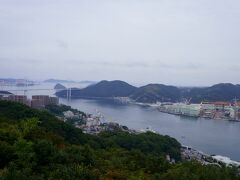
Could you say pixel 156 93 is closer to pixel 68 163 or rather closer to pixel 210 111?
pixel 210 111

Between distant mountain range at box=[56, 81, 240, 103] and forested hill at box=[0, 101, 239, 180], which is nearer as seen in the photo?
forested hill at box=[0, 101, 239, 180]

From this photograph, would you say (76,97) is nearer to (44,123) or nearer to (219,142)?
(219,142)

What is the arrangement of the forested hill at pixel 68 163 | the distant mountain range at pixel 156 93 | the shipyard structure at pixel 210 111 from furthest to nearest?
the distant mountain range at pixel 156 93 < the shipyard structure at pixel 210 111 < the forested hill at pixel 68 163

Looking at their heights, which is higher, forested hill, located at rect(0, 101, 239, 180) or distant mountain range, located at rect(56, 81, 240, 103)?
distant mountain range, located at rect(56, 81, 240, 103)

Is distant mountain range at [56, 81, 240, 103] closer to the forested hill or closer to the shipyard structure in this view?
the shipyard structure

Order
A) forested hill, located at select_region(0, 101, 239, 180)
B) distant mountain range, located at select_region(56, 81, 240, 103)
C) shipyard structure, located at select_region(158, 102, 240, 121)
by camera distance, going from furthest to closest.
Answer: distant mountain range, located at select_region(56, 81, 240, 103), shipyard structure, located at select_region(158, 102, 240, 121), forested hill, located at select_region(0, 101, 239, 180)

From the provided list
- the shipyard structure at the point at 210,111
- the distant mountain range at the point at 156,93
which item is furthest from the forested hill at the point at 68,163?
the distant mountain range at the point at 156,93

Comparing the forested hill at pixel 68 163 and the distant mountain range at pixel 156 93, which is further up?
the distant mountain range at pixel 156 93

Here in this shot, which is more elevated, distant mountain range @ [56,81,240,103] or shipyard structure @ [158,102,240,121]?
distant mountain range @ [56,81,240,103]

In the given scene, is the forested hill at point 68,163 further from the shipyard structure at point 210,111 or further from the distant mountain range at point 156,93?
the distant mountain range at point 156,93

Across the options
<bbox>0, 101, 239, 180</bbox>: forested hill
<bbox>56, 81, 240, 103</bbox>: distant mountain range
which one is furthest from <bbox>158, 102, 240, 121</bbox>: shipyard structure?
<bbox>0, 101, 239, 180</bbox>: forested hill

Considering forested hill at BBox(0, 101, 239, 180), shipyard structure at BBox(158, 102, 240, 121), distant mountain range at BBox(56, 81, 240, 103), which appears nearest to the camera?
forested hill at BBox(0, 101, 239, 180)
